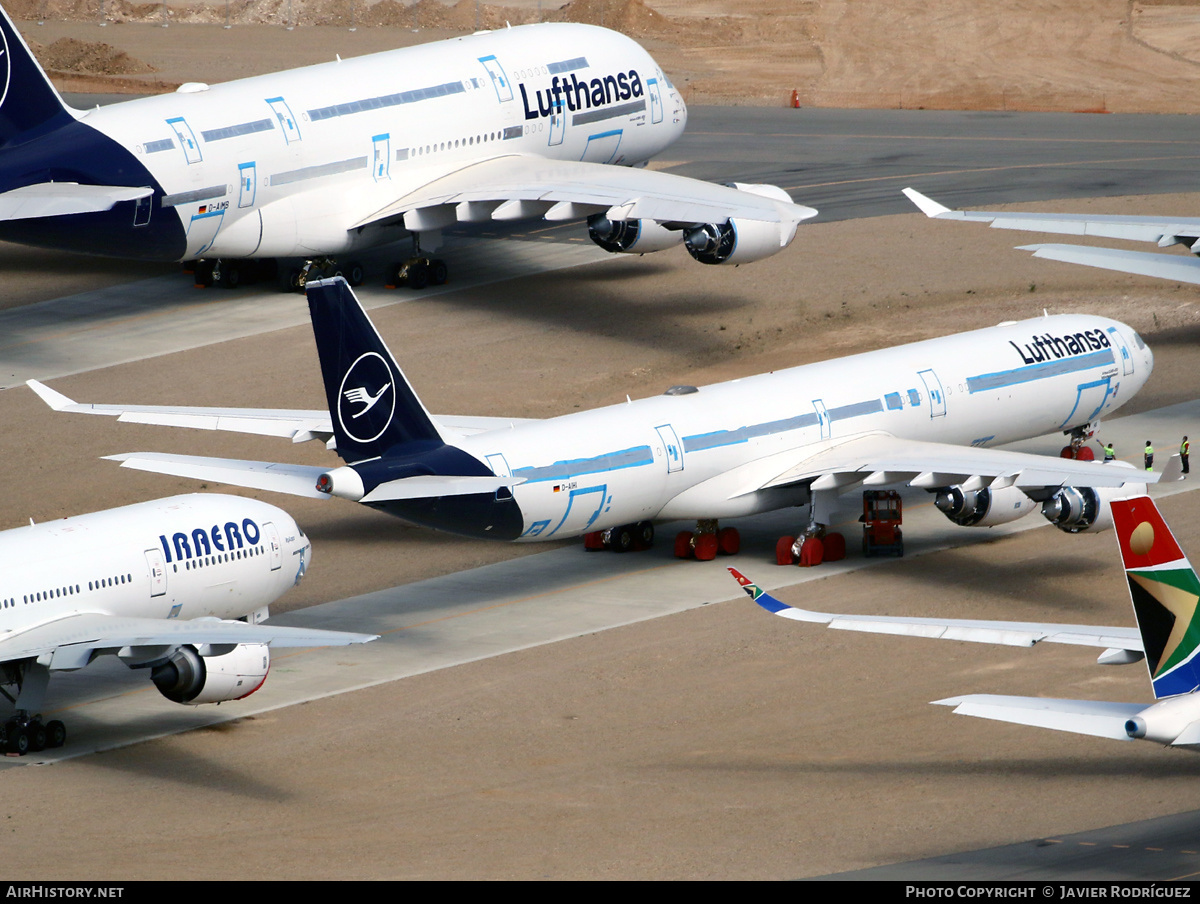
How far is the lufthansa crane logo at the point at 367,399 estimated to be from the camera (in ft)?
136

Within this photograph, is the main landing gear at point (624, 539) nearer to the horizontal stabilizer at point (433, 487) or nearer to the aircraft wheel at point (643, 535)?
the aircraft wheel at point (643, 535)

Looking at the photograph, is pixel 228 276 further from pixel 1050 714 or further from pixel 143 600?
pixel 1050 714

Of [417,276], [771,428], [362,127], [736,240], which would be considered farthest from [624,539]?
[362,127]

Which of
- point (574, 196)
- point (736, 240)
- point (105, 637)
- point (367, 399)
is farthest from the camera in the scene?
point (574, 196)

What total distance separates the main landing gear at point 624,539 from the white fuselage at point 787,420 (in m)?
1.70

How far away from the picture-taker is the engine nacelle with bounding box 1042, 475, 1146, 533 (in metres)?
44.6

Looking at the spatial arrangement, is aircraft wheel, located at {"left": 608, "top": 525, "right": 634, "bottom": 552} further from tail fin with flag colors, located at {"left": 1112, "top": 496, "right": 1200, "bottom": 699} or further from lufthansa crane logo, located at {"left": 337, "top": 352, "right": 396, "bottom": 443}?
tail fin with flag colors, located at {"left": 1112, "top": 496, "right": 1200, "bottom": 699}

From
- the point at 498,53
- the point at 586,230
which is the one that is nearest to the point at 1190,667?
the point at 498,53

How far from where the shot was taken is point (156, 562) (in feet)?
124

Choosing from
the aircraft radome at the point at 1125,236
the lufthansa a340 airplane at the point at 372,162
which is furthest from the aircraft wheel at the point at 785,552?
the aircraft radome at the point at 1125,236

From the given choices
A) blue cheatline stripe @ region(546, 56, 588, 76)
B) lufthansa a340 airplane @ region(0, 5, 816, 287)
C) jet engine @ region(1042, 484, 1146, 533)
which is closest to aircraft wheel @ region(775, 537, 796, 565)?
jet engine @ region(1042, 484, 1146, 533)

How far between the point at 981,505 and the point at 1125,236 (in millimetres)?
16181

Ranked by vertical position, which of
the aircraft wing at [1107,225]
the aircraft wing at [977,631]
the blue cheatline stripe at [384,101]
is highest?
the blue cheatline stripe at [384,101]

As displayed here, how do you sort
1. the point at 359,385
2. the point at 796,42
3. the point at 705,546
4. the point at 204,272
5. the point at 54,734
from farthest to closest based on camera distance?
the point at 796,42 → the point at 204,272 → the point at 705,546 → the point at 359,385 → the point at 54,734
